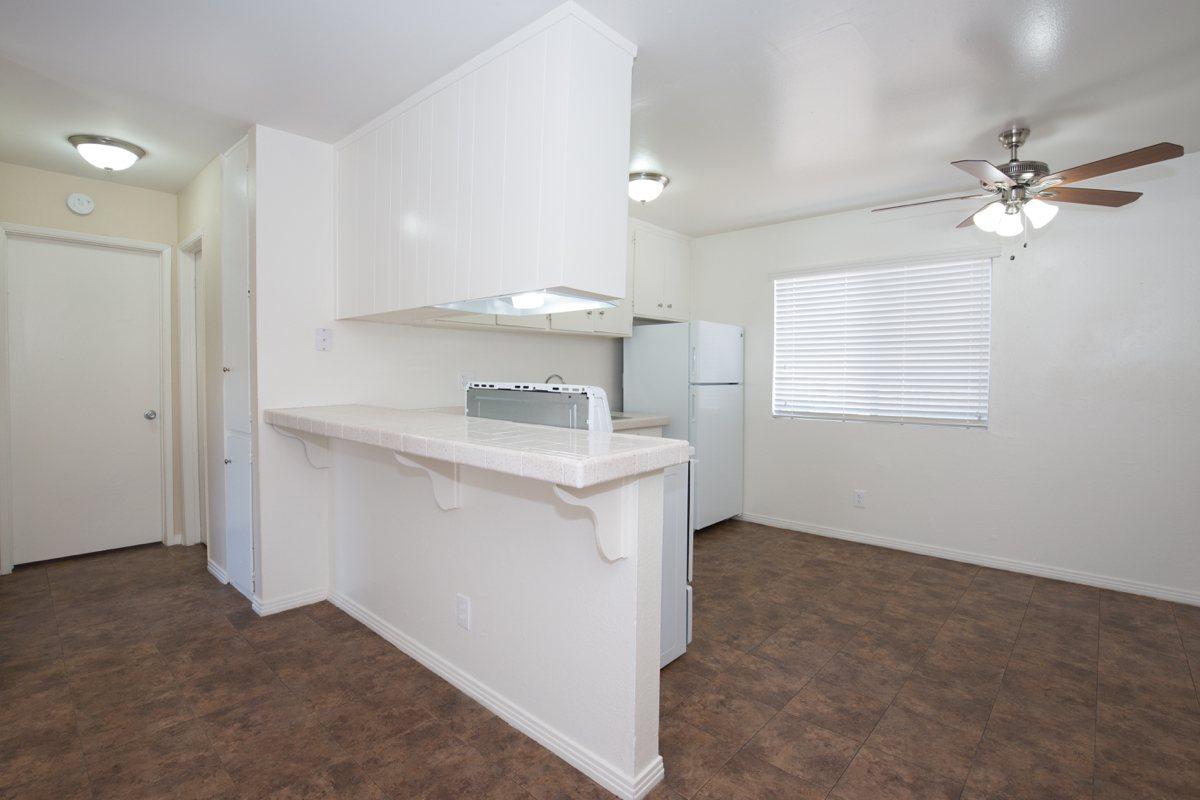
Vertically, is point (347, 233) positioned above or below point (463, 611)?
above

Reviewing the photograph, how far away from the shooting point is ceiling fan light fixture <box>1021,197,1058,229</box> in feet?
8.07

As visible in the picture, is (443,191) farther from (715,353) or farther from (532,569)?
(715,353)

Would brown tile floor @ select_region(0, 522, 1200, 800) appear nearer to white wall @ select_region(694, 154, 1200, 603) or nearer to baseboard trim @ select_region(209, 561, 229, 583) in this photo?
baseboard trim @ select_region(209, 561, 229, 583)

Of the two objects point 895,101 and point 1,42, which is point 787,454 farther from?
point 1,42

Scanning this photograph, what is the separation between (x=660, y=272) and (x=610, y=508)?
3.27 meters

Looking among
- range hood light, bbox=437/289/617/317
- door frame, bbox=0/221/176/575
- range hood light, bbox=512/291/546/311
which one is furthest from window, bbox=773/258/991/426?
door frame, bbox=0/221/176/575

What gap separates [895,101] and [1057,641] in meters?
2.51

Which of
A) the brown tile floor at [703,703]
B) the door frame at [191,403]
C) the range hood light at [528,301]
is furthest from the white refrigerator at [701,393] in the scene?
the door frame at [191,403]

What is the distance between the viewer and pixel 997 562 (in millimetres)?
3475

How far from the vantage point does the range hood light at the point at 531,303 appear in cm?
200

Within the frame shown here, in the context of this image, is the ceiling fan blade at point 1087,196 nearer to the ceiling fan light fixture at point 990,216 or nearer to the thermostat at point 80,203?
the ceiling fan light fixture at point 990,216

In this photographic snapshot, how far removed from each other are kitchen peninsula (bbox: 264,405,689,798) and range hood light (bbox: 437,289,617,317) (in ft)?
1.55

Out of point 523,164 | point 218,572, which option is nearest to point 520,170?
point 523,164

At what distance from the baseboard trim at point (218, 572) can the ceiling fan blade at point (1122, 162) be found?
4.46m
